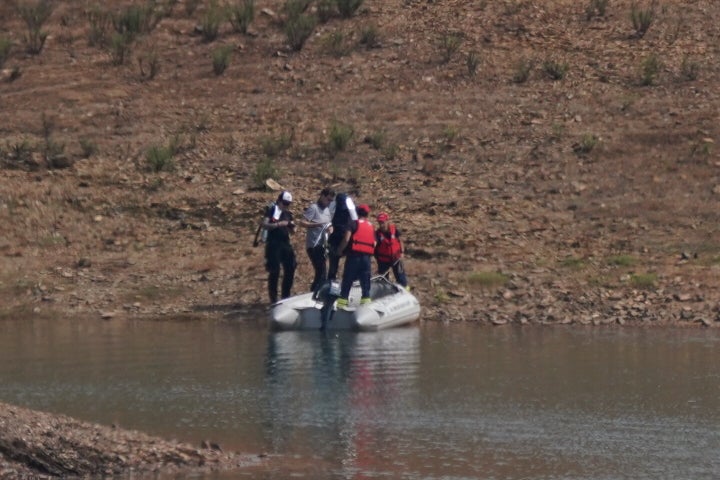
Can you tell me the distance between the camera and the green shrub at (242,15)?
35.1 m

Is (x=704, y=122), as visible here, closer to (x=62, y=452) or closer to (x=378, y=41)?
(x=378, y=41)

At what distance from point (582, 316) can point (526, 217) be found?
453 centimetres

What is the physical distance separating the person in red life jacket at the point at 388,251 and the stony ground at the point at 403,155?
0.64 meters

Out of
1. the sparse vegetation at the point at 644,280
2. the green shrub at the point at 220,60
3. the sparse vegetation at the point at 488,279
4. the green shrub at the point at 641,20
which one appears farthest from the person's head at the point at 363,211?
the green shrub at the point at 641,20

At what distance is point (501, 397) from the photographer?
15617 mm

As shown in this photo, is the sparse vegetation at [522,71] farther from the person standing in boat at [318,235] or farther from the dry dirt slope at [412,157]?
the person standing in boat at [318,235]

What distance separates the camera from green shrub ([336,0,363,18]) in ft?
116

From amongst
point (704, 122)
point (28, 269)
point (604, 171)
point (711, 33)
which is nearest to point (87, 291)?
point (28, 269)

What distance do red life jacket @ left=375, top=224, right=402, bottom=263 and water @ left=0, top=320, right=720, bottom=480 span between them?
52.9 inches

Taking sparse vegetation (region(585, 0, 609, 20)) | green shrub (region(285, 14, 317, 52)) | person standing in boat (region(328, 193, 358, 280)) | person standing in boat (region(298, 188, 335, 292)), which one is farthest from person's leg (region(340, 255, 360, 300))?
sparse vegetation (region(585, 0, 609, 20))

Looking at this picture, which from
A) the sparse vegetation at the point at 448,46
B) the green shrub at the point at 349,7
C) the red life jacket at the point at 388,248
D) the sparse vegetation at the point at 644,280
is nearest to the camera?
the red life jacket at the point at 388,248

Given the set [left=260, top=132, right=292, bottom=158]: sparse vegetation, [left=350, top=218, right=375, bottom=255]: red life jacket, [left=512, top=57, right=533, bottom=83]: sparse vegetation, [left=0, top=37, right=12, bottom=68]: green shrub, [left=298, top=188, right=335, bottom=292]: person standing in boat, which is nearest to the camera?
[left=350, top=218, right=375, bottom=255]: red life jacket

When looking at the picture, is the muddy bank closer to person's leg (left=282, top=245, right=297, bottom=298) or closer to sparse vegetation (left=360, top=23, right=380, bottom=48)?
person's leg (left=282, top=245, right=297, bottom=298)

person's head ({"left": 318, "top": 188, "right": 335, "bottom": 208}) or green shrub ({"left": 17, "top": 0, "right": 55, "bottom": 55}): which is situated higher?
green shrub ({"left": 17, "top": 0, "right": 55, "bottom": 55})
